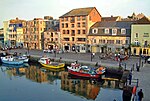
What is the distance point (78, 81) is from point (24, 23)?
5471cm

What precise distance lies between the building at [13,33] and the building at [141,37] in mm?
50512

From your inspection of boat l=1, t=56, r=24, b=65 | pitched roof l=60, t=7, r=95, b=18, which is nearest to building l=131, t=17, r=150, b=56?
pitched roof l=60, t=7, r=95, b=18

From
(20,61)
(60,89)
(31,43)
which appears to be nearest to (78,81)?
(60,89)

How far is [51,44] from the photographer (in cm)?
7881

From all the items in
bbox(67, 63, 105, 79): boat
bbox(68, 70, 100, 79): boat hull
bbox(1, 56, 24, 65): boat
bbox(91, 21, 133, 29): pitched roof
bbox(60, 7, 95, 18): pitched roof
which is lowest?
bbox(68, 70, 100, 79): boat hull

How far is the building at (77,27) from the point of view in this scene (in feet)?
227

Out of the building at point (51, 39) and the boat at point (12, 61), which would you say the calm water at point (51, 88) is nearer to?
the boat at point (12, 61)

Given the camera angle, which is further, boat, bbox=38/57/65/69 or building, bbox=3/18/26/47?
building, bbox=3/18/26/47

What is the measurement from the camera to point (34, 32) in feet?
281

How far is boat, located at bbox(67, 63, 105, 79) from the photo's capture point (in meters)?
44.4

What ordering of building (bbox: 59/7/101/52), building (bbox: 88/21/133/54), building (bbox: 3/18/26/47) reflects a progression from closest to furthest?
building (bbox: 88/21/133/54) → building (bbox: 59/7/101/52) → building (bbox: 3/18/26/47)

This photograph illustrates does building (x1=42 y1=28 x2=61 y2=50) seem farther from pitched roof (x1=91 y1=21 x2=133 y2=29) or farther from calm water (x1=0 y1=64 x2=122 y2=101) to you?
calm water (x1=0 y1=64 x2=122 y2=101)

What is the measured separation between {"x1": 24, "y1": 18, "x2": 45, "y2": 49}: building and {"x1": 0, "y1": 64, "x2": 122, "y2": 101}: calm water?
105 ft

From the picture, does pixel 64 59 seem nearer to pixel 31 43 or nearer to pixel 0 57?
pixel 0 57
